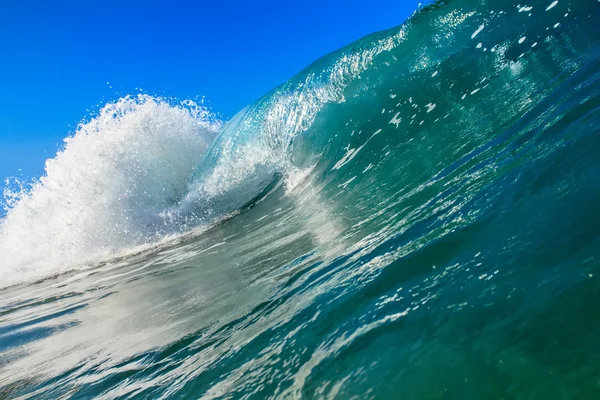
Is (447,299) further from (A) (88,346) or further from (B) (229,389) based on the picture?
(A) (88,346)

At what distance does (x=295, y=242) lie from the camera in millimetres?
3623

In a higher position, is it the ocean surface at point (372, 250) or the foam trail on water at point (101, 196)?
the foam trail on water at point (101, 196)

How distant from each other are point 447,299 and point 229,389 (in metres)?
0.83

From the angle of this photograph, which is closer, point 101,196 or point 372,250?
point 372,250

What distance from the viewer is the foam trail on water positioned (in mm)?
8078

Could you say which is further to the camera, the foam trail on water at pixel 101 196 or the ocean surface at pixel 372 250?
the foam trail on water at pixel 101 196

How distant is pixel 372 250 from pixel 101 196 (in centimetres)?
809

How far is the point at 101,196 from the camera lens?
8.90 metres

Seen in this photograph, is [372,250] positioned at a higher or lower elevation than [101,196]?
lower

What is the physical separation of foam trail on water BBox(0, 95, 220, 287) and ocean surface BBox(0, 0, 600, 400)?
65mm

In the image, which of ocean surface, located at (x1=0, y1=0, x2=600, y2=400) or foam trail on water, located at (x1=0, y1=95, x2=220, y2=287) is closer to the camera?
ocean surface, located at (x1=0, y1=0, x2=600, y2=400)

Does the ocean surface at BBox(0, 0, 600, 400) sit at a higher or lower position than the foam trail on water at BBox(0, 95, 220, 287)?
lower

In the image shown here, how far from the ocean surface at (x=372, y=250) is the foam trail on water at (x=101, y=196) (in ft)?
0.21

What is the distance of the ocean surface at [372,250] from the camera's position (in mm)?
1185
